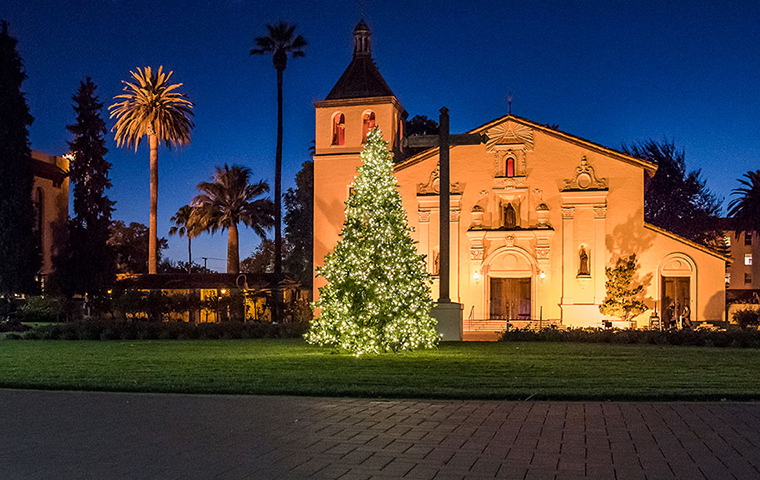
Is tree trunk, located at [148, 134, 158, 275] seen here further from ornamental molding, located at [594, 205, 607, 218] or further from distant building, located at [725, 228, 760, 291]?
distant building, located at [725, 228, 760, 291]

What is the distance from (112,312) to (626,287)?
27.3 m

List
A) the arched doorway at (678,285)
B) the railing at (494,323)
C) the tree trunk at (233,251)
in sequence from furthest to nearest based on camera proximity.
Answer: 1. the tree trunk at (233,251)
2. the railing at (494,323)
3. the arched doorway at (678,285)

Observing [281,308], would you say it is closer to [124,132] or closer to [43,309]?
[43,309]

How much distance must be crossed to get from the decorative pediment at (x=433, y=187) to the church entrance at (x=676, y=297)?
1138 centimetres

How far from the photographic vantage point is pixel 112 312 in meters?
43.9

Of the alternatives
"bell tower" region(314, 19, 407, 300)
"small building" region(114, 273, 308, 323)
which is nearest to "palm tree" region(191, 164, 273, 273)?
"small building" region(114, 273, 308, 323)

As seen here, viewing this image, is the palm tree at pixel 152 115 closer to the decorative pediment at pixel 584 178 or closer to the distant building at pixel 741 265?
the decorative pediment at pixel 584 178

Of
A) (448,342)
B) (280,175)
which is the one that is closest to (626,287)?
(448,342)

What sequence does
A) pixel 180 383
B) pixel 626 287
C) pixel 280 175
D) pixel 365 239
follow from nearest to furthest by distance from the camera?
1. pixel 180 383
2. pixel 365 239
3. pixel 626 287
4. pixel 280 175

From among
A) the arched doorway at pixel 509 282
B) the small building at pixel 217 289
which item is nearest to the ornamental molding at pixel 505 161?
the arched doorway at pixel 509 282

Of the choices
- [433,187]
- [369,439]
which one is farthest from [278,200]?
[369,439]

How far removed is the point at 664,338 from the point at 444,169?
8743 mm

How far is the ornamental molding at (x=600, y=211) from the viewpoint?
40688 mm

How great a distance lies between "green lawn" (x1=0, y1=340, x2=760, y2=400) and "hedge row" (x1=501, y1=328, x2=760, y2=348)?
1384mm
